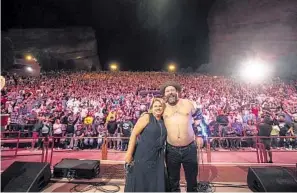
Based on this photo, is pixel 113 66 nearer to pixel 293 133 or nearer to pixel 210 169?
pixel 293 133

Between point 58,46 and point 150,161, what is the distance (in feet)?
96.5

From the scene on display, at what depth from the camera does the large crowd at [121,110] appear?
9.78m

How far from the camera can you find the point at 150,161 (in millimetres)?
3727

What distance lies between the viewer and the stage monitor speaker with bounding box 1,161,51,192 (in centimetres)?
436

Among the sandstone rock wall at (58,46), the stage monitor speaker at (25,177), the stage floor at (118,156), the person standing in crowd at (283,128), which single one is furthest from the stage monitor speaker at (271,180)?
the sandstone rock wall at (58,46)

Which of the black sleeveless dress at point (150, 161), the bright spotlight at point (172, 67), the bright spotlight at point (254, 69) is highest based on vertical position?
the bright spotlight at point (172, 67)

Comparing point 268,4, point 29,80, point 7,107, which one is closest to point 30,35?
point 29,80

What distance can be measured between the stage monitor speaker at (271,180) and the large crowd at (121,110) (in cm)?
134

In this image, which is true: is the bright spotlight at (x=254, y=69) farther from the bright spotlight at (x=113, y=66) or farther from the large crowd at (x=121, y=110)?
the bright spotlight at (x=113, y=66)

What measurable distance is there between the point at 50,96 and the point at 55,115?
12.6 ft

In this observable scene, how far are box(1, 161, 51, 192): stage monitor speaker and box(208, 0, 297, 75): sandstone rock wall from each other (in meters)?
23.6

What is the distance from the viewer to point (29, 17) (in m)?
34.0

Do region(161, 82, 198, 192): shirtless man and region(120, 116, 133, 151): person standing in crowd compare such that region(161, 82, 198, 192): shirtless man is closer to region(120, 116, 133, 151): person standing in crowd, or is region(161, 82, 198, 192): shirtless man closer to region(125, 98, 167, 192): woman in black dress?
region(125, 98, 167, 192): woman in black dress

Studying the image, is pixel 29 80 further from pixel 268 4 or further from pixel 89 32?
pixel 268 4
